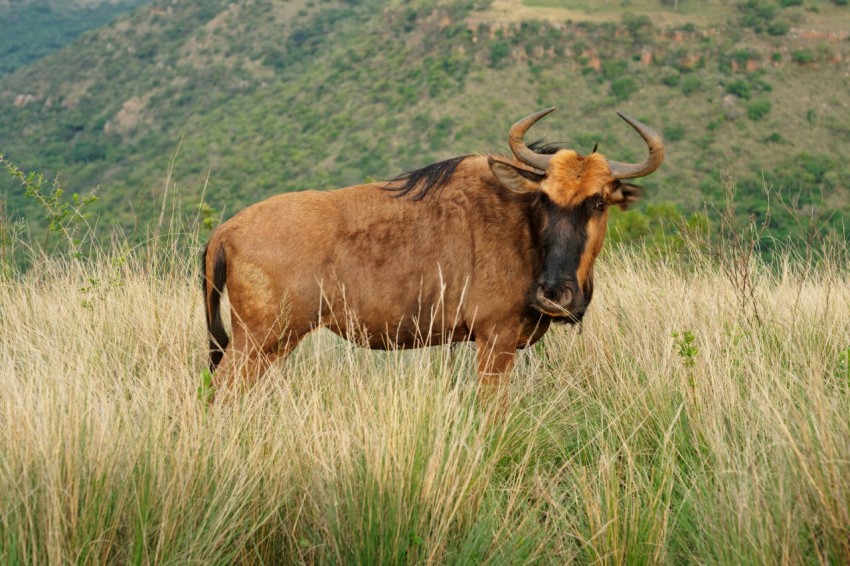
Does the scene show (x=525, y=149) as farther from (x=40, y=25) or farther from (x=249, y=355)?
(x=40, y=25)

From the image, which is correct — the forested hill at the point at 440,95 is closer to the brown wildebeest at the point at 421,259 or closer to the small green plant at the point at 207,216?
the small green plant at the point at 207,216

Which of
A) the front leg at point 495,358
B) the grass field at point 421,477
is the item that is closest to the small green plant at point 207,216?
the grass field at point 421,477

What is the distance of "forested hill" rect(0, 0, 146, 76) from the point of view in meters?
98.6

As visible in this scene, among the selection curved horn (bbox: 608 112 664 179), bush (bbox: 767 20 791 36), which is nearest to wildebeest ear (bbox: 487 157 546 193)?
curved horn (bbox: 608 112 664 179)

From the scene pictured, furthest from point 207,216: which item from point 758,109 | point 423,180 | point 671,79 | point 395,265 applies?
point 671,79

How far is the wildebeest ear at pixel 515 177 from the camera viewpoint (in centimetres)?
524

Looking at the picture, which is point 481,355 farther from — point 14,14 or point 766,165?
point 14,14

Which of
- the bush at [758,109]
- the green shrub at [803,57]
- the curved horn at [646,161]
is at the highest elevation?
the curved horn at [646,161]

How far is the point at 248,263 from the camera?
507cm

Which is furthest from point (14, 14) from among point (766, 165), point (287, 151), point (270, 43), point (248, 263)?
point (248, 263)

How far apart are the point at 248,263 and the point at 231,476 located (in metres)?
1.82

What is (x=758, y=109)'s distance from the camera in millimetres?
47250

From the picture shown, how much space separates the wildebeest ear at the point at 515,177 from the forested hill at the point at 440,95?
28.4m

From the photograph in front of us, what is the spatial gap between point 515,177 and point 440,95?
50615 mm
